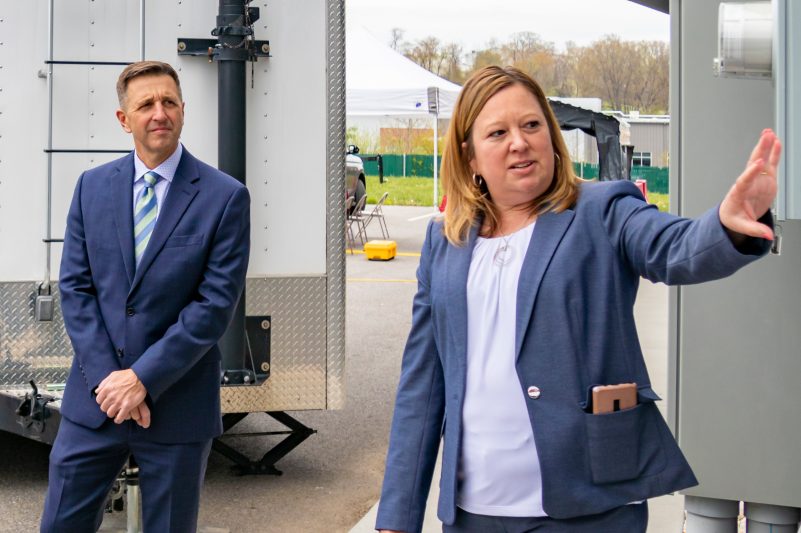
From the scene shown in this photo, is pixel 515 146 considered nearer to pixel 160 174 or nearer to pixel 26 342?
pixel 160 174

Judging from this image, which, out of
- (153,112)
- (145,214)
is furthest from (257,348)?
(153,112)

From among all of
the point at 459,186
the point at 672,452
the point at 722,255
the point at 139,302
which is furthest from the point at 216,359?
the point at 722,255

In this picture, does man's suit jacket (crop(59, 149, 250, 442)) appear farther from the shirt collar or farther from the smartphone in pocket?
the smartphone in pocket

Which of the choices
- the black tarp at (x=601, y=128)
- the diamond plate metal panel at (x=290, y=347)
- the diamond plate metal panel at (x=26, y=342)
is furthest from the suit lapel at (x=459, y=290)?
the black tarp at (x=601, y=128)

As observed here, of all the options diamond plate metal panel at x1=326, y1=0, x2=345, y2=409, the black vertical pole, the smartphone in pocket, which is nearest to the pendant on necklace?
the smartphone in pocket

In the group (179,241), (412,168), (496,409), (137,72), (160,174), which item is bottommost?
Answer: (496,409)

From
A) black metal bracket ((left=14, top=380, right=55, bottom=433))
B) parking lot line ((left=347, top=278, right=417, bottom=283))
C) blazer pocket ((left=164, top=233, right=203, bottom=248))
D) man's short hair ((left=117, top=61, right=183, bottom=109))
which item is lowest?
black metal bracket ((left=14, top=380, right=55, bottom=433))

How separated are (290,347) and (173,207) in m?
2.37

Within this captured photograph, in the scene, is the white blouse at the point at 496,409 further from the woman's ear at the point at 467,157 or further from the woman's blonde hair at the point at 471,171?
the woman's ear at the point at 467,157

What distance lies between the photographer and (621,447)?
2479 mm

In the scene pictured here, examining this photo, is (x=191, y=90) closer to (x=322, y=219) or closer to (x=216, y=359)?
(x=322, y=219)

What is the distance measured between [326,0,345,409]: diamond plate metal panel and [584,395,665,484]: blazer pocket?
156 inches

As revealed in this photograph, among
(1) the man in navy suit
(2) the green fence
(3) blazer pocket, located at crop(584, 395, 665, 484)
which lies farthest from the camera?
(2) the green fence

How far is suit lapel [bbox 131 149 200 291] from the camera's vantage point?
4.06 m
